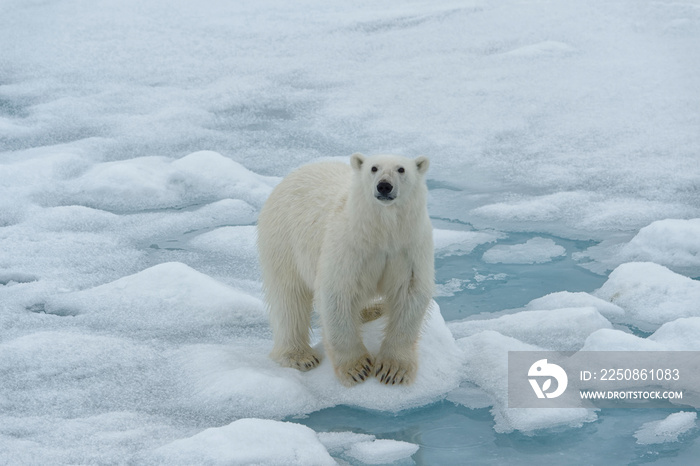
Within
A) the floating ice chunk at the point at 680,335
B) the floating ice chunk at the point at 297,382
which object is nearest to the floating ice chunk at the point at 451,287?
the floating ice chunk at the point at 297,382

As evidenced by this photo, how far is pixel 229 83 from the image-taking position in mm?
8102

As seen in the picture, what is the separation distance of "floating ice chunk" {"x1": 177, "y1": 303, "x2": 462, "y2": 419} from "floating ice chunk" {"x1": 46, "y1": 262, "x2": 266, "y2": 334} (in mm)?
321

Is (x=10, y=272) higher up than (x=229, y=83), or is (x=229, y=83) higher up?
(x=229, y=83)

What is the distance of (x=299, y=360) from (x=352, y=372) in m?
0.31

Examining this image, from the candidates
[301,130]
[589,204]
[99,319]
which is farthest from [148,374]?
[301,130]

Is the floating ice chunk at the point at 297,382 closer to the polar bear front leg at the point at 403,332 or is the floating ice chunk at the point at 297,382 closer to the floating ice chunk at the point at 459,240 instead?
the polar bear front leg at the point at 403,332

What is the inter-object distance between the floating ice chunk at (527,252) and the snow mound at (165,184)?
1694 millimetres

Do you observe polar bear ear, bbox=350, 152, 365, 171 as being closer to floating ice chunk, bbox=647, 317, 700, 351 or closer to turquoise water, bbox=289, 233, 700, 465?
turquoise water, bbox=289, 233, 700, 465

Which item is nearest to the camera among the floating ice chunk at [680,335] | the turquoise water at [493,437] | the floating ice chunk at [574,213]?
the turquoise water at [493,437]

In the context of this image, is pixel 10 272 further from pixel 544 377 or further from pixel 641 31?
pixel 641 31

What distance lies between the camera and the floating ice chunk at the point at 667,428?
10.0ft

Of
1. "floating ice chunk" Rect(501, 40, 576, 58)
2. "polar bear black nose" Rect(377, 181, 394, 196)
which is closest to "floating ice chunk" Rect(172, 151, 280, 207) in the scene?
"polar bear black nose" Rect(377, 181, 394, 196)

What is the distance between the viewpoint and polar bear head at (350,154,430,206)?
309cm

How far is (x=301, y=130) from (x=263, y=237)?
10.7 feet
